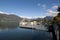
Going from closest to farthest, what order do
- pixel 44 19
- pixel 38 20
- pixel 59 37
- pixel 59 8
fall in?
pixel 59 37 < pixel 59 8 < pixel 44 19 < pixel 38 20

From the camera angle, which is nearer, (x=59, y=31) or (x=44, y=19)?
(x=59, y=31)

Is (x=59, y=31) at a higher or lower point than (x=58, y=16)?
lower

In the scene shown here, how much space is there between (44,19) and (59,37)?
78.8 feet

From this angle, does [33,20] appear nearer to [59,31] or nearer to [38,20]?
[38,20]

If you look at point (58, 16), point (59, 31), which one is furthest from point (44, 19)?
point (59, 31)

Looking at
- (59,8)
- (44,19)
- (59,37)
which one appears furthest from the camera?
(44,19)

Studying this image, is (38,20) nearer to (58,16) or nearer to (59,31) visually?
(58,16)

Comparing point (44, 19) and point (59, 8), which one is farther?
point (44, 19)

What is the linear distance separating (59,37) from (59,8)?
1141cm

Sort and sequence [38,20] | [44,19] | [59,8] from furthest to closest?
[38,20], [44,19], [59,8]

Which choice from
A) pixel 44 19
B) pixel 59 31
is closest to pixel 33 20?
pixel 44 19

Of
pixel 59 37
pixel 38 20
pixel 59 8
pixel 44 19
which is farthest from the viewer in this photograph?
pixel 38 20

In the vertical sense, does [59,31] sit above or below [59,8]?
below

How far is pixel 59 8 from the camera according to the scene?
1928cm
